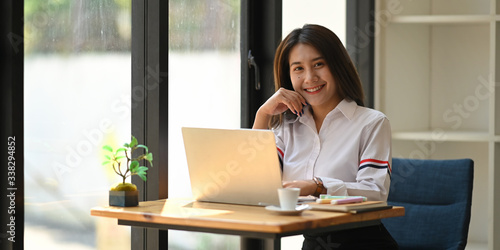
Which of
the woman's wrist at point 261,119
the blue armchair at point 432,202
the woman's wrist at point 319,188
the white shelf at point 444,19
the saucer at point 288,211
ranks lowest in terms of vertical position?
the blue armchair at point 432,202

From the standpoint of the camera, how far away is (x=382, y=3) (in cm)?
375

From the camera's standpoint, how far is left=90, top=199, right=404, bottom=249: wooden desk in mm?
1760

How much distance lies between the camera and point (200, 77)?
2.94 m

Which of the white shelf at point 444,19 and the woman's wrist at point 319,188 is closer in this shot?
the woman's wrist at point 319,188

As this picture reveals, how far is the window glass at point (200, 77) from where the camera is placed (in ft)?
9.14

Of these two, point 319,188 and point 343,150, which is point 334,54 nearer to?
point 343,150

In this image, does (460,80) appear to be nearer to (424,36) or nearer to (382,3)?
(424,36)

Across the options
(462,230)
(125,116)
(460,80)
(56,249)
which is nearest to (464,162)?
(462,230)

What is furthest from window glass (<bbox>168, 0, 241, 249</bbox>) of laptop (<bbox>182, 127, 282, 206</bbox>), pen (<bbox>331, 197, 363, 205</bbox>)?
pen (<bbox>331, 197, 363, 205</bbox>)

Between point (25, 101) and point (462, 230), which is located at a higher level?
point (25, 101)

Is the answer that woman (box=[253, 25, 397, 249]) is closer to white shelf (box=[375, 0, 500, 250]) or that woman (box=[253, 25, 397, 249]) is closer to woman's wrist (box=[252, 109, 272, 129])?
woman's wrist (box=[252, 109, 272, 129])

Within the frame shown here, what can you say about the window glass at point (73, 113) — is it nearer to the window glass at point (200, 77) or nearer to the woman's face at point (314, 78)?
the window glass at point (200, 77)
